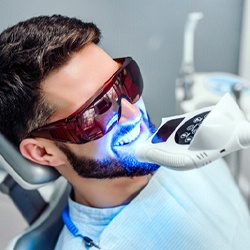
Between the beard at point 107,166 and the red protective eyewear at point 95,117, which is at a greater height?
the red protective eyewear at point 95,117

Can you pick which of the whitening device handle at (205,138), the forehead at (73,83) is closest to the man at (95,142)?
the forehead at (73,83)

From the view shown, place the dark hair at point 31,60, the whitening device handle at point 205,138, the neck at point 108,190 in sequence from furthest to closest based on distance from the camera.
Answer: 1. the neck at point 108,190
2. the dark hair at point 31,60
3. the whitening device handle at point 205,138

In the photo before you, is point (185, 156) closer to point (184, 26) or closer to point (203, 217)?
point (203, 217)

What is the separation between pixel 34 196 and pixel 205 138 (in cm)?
57

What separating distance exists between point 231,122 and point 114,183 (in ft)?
1.15

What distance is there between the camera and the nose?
917 mm

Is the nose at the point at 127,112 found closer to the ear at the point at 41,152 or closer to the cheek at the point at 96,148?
the cheek at the point at 96,148

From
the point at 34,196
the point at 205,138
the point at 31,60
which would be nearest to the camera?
the point at 205,138

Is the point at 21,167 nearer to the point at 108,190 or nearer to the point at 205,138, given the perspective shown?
the point at 108,190

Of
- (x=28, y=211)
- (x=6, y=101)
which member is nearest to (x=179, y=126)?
(x=6, y=101)

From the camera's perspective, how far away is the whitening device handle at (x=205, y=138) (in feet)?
2.24

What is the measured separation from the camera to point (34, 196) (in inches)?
44.2

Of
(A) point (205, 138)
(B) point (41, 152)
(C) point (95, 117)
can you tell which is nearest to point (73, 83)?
(C) point (95, 117)

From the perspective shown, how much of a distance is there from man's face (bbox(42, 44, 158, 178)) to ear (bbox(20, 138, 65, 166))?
0.07 ft
